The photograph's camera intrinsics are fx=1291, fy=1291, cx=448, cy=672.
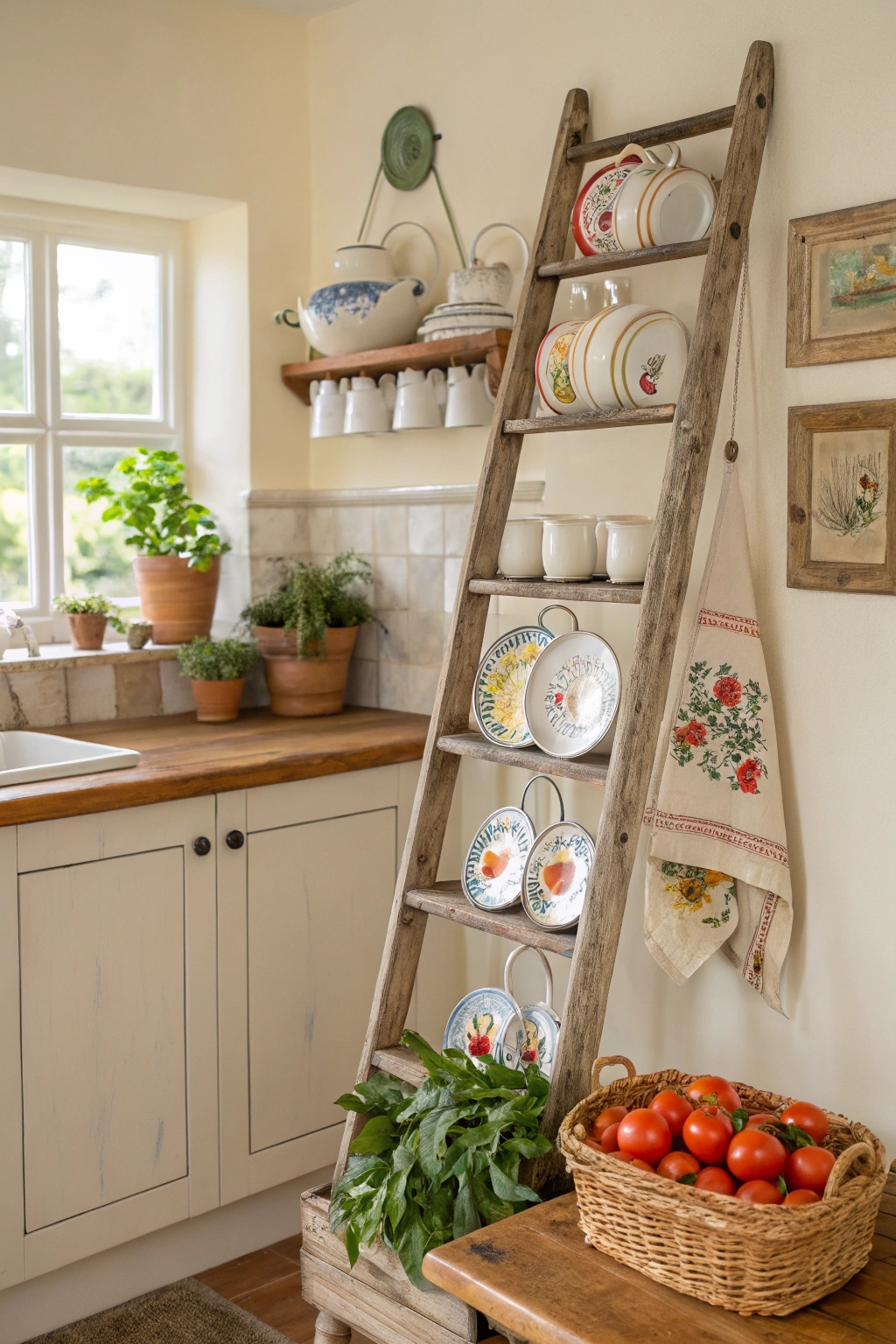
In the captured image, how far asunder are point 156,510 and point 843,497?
184 cm

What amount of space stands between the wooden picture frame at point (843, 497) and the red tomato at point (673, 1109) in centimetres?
84

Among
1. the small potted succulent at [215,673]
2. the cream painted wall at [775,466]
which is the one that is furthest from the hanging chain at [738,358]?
the small potted succulent at [215,673]

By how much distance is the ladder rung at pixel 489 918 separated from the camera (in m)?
1.97

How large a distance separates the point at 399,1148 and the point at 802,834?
0.82 meters

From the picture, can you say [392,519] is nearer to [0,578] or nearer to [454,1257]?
[0,578]

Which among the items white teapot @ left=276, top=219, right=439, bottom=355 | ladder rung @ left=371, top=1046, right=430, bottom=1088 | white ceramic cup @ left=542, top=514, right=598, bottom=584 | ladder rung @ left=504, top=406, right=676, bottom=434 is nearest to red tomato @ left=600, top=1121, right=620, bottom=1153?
ladder rung @ left=371, top=1046, right=430, bottom=1088

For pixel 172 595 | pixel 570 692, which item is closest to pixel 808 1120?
pixel 570 692

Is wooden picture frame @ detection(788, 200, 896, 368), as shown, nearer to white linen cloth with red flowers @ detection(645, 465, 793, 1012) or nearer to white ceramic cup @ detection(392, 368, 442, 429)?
white linen cloth with red flowers @ detection(645, 465, 793, 1012)

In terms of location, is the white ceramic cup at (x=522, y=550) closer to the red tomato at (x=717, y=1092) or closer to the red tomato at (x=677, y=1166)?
the red tomato at (x=717, y=1092)

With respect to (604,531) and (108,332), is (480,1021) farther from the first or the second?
(108,332)

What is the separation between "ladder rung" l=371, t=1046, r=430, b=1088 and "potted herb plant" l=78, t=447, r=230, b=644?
1382 mm

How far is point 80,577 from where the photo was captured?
3240mm

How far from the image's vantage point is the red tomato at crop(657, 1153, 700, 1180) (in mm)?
1512

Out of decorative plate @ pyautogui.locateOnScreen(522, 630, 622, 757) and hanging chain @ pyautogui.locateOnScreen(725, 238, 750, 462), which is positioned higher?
hanging chain @ pyautogui.locateOnScreen(725, 238, 750, 462)
